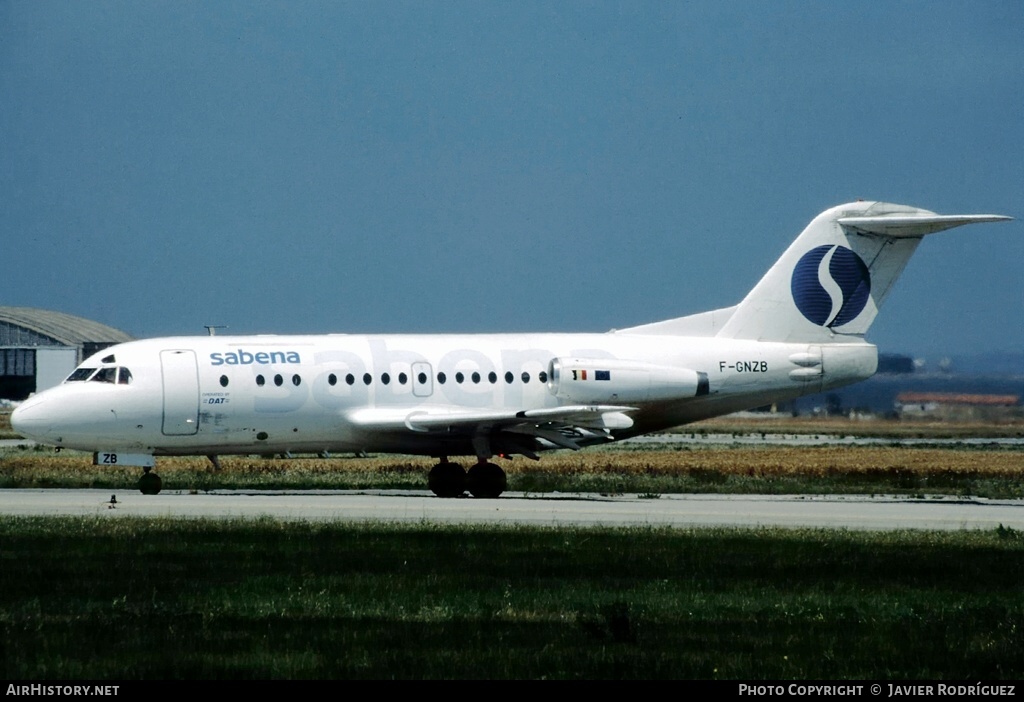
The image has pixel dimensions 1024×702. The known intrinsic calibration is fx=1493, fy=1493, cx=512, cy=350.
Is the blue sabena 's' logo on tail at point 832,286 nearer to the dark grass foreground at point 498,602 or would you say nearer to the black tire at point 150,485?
the dark grass foreground at point 498,602

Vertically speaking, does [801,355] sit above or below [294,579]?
above

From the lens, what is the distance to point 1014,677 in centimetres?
1198

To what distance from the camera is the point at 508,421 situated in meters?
30.6

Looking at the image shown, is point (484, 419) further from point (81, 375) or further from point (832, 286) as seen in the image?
point (832, 286)

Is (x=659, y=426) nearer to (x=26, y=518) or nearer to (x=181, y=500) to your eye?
(x=181, y=500)

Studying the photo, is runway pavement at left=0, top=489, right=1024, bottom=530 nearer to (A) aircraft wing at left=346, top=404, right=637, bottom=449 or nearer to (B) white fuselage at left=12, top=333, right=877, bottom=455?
(B) white fuselage at left=12, top=333, right=877, bottom=455

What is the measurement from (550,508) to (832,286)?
1029 centimetres

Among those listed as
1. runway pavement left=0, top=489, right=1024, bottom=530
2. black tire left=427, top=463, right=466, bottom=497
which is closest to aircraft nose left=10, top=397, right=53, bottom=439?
runway pavement left=0, top=489, right=1024, bottom=530

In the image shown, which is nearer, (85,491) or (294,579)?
(294,579)

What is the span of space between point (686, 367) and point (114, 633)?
2124cm

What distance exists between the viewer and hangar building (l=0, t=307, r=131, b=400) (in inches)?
4195

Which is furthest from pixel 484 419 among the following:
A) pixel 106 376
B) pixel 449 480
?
pixel 106 376

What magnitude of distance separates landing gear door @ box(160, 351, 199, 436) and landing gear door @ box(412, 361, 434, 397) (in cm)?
469

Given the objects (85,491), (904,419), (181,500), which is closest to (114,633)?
(181,500)
